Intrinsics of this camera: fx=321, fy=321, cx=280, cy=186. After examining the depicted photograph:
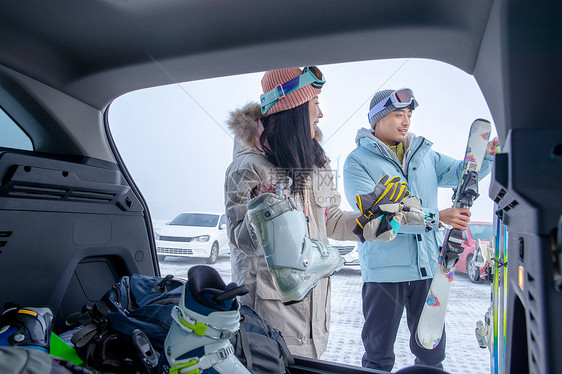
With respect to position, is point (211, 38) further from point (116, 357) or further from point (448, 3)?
point (116, 357)

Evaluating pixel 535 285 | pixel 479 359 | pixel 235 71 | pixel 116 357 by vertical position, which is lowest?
pixel 479 359

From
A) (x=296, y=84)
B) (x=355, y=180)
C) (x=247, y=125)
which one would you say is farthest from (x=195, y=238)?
(x=296, y=84)

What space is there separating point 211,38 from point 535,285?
1016 millimetres

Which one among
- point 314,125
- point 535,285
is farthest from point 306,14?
point 535,285

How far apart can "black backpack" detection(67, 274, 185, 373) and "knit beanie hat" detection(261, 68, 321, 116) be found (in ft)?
2.57

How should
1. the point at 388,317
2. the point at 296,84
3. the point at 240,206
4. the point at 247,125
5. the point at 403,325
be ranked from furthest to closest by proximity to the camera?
the point at 403,325
the point at 388,317
the point at 247,125
the point at 296,84
the point at 240,206

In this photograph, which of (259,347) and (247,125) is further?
(247,125)

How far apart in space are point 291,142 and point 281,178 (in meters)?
0.14

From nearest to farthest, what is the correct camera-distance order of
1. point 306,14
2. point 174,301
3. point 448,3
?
point 448,3 → point 306,14 → point 174,301

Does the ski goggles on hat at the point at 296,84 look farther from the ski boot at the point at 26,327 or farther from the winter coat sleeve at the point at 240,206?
the ski boot at the point at 26,327

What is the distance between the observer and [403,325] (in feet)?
9.21

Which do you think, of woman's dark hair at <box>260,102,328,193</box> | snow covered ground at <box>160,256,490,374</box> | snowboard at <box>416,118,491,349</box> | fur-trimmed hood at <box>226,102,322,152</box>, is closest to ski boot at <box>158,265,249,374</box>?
woman's dark hair at <box>260,102,328,193</box>

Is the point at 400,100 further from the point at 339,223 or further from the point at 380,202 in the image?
the point at 339,223

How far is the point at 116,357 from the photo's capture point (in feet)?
3.15
